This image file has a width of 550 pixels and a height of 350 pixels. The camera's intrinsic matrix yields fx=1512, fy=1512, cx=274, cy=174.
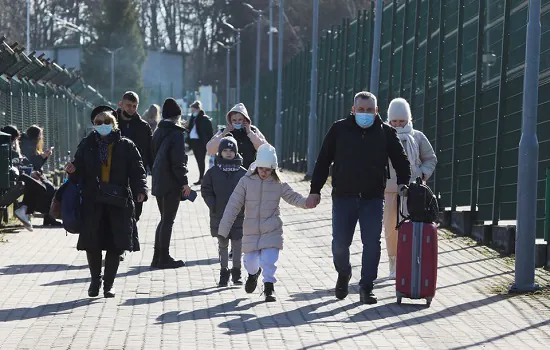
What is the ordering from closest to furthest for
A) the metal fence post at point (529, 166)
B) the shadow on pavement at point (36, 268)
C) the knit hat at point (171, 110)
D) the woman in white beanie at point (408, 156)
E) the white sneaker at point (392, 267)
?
the metal fence post at point (529, 166) < the woman in white beanie at point (408, 156) < the white sneaker at point (392, 267) < the shadow on pavement at point (36, 268) < the knit hat at point (171, 110)

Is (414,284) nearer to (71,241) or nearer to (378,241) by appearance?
(378,241)

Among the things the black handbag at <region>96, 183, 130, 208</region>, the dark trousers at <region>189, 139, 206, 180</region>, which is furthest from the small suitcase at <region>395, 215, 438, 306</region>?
the dark trousers at <region>189, 139, 206, 180</region>

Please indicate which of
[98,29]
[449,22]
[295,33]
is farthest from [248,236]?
[98,29]

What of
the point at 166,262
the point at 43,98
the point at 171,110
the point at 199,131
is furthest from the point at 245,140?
the point at 43,98

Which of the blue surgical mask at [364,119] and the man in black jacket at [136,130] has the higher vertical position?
the blue surgical mask at [364,119]

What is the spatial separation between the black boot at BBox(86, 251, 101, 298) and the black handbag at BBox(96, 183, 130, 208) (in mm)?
457

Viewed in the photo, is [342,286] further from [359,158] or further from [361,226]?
[359,158]

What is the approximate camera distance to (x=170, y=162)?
14.6 m

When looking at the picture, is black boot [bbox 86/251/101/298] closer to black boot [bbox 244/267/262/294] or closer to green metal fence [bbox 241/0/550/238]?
black boot [bbox 244/267/262/294]

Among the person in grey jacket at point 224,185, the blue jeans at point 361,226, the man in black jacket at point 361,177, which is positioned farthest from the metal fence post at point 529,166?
the person in grey jacket at point 224,185

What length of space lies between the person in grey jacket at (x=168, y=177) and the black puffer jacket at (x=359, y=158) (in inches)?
110

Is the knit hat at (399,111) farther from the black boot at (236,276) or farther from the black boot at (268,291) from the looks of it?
the black boot at (268,291)

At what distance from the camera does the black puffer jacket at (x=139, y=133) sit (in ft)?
50.2

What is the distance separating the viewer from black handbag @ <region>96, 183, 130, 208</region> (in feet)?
39.1
